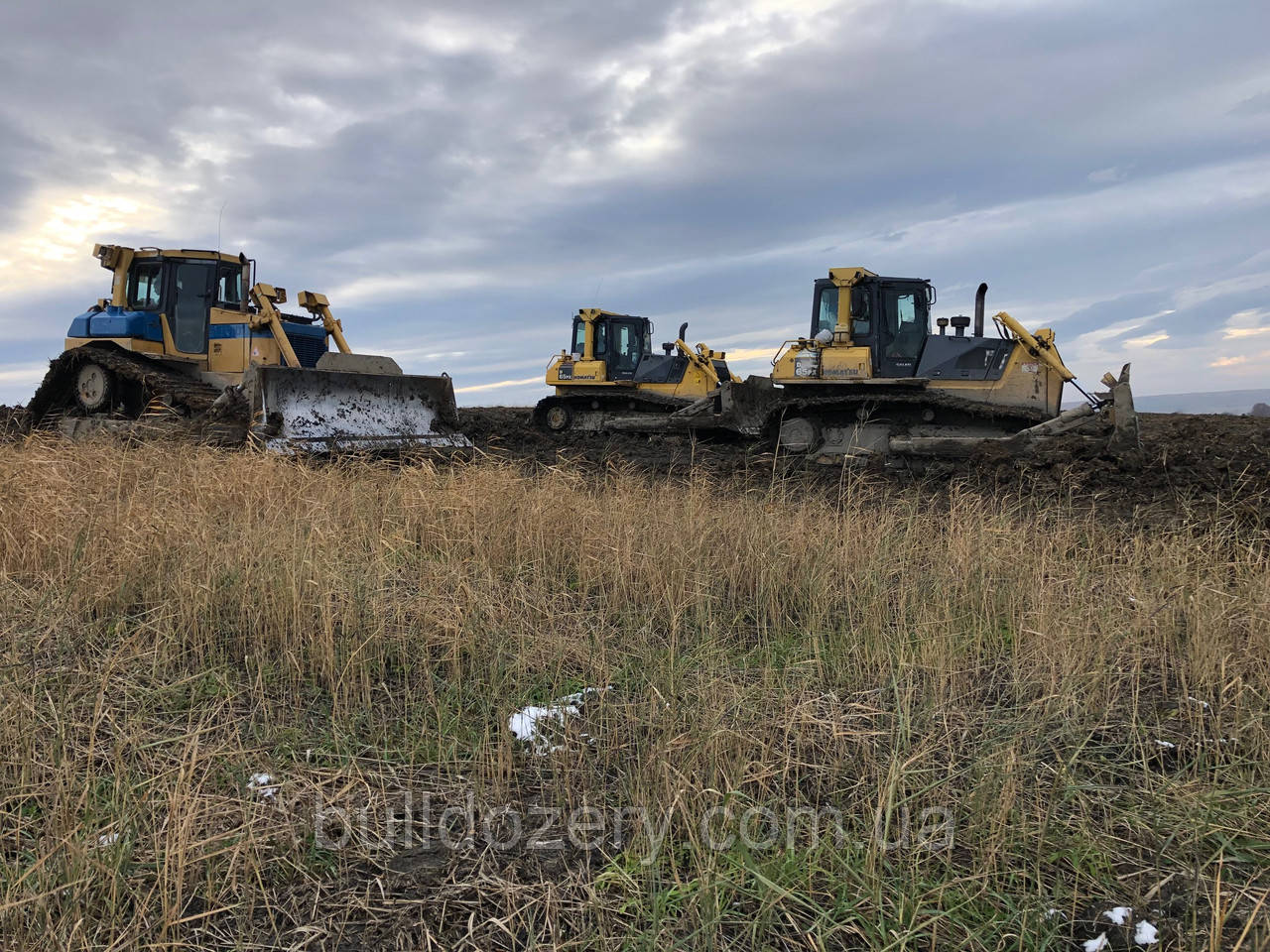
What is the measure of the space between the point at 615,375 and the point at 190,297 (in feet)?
35.8

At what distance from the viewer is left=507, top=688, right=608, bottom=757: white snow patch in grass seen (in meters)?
3.04

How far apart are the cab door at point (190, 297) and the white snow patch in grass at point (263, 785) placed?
1244 centimetres

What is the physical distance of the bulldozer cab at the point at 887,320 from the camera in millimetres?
13961

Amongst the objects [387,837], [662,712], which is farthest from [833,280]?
[387,837]

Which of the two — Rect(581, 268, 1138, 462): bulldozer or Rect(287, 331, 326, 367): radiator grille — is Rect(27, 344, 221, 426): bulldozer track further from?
Rect(581, 268, 1138, 462): bulldozer

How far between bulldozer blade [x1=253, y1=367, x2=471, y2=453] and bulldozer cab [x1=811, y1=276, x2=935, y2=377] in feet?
22.1

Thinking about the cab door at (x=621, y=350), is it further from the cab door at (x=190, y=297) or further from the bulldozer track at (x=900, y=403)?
the cab door at (x=190, y=297)

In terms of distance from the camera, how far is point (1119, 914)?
6.91 ft

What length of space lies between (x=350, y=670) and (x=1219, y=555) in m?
5.95

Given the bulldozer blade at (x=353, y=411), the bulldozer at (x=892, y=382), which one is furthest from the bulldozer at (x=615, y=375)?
the bulldozer blade at (x=353, y=411)

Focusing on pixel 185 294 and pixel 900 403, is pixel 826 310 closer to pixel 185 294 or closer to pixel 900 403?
pixel 900 403

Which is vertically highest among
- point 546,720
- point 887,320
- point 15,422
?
point 887,320

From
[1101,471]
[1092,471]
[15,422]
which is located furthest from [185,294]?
[1101,471]

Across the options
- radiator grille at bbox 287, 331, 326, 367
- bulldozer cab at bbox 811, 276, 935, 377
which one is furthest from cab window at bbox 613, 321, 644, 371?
radiator grille at bbox 287, 331, 326, 367
